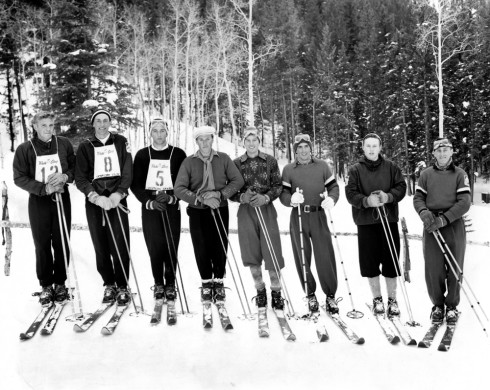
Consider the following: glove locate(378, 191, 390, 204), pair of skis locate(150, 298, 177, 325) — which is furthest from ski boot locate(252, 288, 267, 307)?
glove locate(378, 191, 390, 204)

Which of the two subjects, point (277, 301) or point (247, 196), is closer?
point (247, 196)

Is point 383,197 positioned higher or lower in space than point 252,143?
lower

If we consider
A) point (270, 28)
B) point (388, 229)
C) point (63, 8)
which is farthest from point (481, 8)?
point (388, 229)

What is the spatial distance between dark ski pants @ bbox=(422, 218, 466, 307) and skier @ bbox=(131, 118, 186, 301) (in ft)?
9.57

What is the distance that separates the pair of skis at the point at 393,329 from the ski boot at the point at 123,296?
2.88 m

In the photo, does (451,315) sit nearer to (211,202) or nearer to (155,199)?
(211,202)

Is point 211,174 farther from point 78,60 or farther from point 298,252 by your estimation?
point 78,60

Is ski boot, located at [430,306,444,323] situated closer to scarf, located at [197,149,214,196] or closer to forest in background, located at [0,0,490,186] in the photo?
scarf, located at [197,149,214,196]

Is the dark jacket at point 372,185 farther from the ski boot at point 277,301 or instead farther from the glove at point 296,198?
the ski boot at point 277,301

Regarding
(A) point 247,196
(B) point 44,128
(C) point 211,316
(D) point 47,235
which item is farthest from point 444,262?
(B) point 44,128

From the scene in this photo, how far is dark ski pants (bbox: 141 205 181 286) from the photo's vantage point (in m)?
4.67

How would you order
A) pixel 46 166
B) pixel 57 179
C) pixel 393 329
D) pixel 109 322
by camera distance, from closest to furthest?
pixel 109 322, pixel 393 329, pixel 57 179, pixel 46 166

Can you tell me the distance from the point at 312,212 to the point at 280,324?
1.31 m

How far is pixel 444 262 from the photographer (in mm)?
4492
